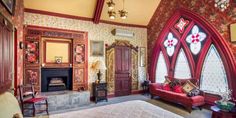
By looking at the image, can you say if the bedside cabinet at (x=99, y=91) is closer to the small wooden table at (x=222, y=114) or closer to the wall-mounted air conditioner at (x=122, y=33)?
the wall-mounted air conditioner at (x=122, y=33)

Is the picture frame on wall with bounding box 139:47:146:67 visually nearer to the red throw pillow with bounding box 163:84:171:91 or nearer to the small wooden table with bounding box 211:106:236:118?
the red throw pillow with bounding box 163:84:171:91

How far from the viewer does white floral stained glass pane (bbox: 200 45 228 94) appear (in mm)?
3924

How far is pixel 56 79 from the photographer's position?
497cm

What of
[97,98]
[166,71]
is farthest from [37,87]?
[166,71]

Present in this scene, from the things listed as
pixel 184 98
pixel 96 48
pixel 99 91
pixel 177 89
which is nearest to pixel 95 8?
pixel 96 48

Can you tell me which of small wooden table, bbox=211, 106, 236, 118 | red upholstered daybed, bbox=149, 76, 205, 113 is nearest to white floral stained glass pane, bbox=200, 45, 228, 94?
red upholstered daybed, bbox=149, 76, 205, 113

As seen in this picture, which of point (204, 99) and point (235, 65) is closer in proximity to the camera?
point (235, 65)

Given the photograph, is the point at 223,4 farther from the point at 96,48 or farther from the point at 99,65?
the point at 96,48

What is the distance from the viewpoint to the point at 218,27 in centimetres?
387

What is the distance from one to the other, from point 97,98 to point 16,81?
2.51 m

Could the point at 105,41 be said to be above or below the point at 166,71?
above

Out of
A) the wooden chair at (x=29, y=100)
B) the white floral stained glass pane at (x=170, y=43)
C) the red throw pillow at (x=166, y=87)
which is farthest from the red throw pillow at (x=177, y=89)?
the wooden chair at (x=29, y=100)

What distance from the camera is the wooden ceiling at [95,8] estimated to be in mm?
4554

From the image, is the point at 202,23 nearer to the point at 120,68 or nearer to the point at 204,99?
the point at 204,99
